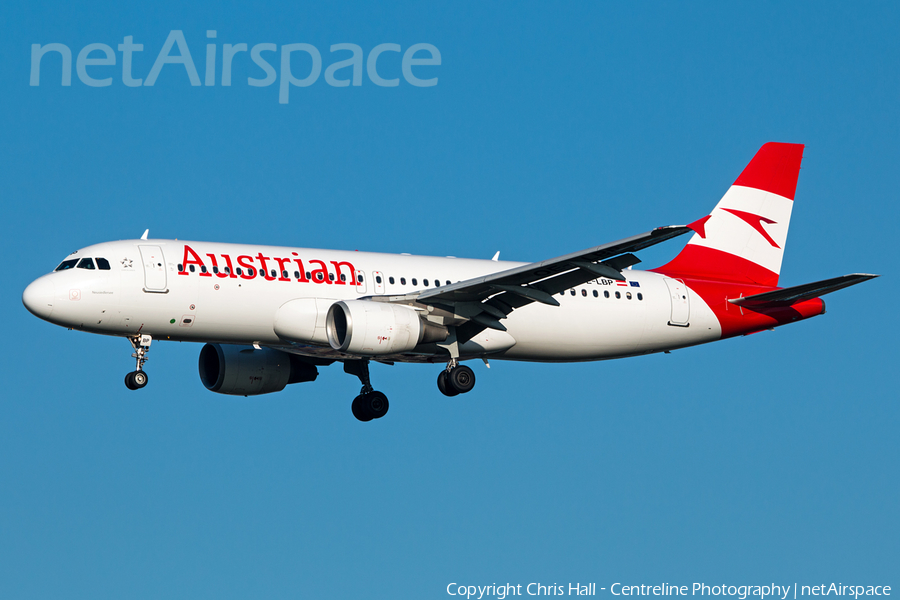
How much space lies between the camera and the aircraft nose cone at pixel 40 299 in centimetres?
3241

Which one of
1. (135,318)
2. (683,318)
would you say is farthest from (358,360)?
(683,318)

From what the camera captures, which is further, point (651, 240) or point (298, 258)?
point (298, 258)

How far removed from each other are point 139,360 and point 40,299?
3.24 metres

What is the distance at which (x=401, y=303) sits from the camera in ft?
115

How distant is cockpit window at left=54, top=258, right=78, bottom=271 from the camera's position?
1315 inches

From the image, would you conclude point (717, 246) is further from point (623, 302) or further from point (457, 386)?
point (457, 386)

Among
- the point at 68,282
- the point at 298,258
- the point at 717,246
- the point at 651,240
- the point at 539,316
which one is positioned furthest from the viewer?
the point at 717,246

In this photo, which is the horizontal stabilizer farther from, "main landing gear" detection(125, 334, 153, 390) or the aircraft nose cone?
the aircraft nose cone

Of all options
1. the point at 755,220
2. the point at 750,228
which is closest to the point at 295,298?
the point at 750,228

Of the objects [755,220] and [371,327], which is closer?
[371,327]

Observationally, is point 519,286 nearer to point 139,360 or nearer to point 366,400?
point 366,400

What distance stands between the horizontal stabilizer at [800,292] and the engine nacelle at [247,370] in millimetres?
15602

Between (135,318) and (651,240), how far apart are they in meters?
14.7

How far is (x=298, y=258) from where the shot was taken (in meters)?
35.1
